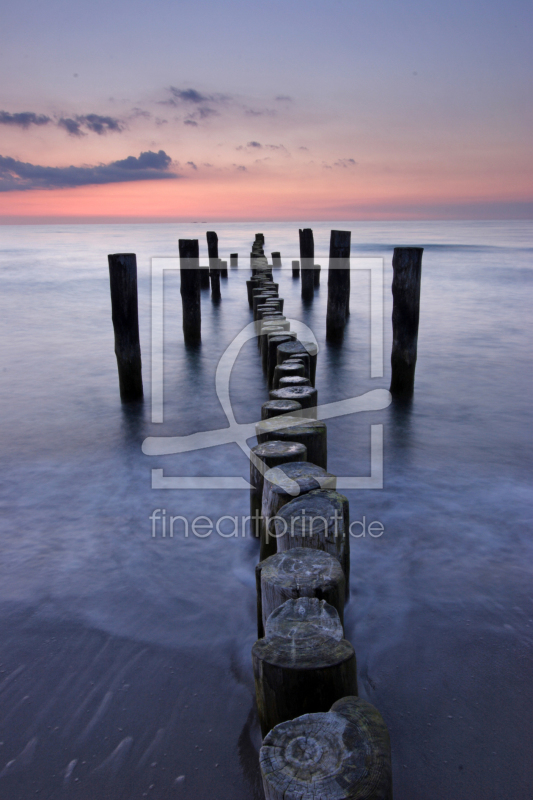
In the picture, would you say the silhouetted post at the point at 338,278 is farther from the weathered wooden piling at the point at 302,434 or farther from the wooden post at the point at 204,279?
the wooden post at the point at 204,279

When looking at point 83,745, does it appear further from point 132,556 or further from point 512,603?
point 512,603

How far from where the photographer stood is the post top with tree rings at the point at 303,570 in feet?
6.21

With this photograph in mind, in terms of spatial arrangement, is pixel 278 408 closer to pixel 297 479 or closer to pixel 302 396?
pixel 302 396

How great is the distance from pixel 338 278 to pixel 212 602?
7.04m

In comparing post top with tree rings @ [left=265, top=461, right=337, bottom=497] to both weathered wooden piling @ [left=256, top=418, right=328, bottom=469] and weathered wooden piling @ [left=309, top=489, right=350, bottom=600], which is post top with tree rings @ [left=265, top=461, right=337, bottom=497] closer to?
weathered wooden piling @ [left=309, top=489, right=350, bottom=600]

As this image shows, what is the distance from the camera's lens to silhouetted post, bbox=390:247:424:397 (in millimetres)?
5996

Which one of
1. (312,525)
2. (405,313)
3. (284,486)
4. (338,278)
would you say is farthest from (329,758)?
(338,278)

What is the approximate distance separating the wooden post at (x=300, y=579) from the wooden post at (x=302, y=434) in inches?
41.9

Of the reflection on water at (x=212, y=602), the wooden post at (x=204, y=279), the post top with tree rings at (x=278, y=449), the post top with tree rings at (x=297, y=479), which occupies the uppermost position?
the wooden post at (x=204, y=279)

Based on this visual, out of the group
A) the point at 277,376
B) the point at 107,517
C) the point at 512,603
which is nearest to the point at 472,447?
the point at 277,376

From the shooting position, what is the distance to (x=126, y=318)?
6.23 metres

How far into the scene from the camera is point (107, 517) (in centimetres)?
406

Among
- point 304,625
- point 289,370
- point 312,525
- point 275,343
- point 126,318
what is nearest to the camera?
point 304,625

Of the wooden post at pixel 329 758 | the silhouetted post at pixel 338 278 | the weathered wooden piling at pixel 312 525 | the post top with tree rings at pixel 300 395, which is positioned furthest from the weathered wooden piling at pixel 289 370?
the silhouetted post at pixel 338 278
